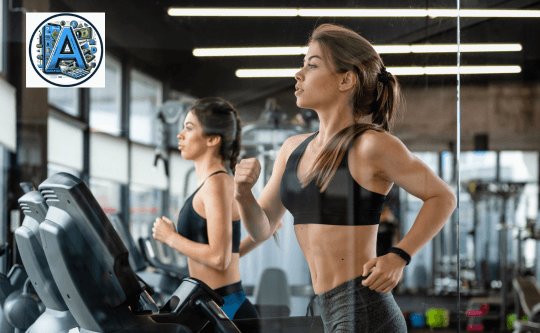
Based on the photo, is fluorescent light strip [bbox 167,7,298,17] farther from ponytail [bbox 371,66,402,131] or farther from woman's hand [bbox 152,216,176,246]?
woman's hand [bbox 152,216,176,246]

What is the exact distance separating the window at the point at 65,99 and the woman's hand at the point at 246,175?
2.21 feet

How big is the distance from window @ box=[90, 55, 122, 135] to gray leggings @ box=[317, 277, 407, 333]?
3.45 feet

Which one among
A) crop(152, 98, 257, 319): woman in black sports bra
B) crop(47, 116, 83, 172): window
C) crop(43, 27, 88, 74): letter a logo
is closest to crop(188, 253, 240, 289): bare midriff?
crop(152, 98, 257, 319): woman in black sports bra

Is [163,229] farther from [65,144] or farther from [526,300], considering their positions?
[526,300]

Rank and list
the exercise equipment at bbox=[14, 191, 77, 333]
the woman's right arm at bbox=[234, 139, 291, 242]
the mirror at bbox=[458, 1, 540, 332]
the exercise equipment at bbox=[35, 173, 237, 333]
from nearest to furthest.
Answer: the exercise equipment at bbox=[35, 173, 237, 333] < the exercise equipment at bbox=[14, 191, 77, 333] < the woman's right arm at bbox=[234, 139, 291, 242] < the mirror at bbox=[458, 1, 540, 332]

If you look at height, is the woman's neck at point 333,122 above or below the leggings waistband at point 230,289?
above

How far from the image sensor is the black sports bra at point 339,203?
9.01ft

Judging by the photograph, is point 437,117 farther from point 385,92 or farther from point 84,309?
point 84,309

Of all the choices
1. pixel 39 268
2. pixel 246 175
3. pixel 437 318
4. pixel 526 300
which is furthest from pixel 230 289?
pixel 526 300

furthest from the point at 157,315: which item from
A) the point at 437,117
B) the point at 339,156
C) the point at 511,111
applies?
the point at 511,111

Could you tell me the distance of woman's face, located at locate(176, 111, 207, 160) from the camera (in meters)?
2.87

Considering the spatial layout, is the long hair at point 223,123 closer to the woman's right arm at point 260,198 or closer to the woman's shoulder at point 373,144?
the woman's right arm at point 260,198

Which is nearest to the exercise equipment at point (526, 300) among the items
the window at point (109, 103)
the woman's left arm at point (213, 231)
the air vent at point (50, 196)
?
the woman's left arm at point (213, 231)

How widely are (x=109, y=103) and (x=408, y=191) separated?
3.96 feet
